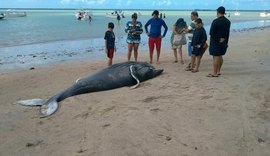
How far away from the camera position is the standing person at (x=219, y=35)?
892 centimetres

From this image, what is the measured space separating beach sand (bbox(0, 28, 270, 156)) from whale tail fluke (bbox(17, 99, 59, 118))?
14 cm

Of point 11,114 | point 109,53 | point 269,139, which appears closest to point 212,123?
point 269,139

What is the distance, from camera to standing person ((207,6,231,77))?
29.3 feet

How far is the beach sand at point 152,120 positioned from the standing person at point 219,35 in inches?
24.5

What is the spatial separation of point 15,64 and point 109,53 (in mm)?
4868

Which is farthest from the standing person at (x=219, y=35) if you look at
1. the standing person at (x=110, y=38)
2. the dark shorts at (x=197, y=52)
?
the standing person at (x=110, y=38)

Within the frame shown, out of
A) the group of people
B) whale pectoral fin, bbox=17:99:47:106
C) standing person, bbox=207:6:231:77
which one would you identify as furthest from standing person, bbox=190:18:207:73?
whale pectoral fin, bbox=17:99:47:106

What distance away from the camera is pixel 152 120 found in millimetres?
6035

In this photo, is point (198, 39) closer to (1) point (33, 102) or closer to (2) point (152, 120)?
(2) point (152, 120)

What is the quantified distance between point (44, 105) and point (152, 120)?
9.07 ft

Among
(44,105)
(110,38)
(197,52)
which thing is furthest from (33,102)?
(197,52)

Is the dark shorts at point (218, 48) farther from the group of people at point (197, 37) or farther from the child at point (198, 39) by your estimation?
the child at point (198, 39)

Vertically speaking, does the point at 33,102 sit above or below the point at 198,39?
below

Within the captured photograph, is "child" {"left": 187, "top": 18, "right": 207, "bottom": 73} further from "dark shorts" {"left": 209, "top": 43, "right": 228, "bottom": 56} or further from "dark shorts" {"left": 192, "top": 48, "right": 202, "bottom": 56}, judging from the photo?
"dark shorts" {"left": 209, "top": 43, "right": 228, "bottom": 56}
